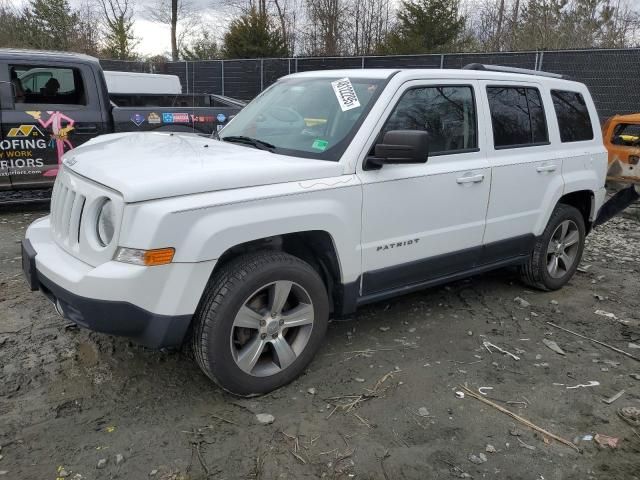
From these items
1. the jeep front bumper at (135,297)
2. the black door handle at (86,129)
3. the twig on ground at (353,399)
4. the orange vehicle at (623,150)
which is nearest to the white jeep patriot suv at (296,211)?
the jeep front bumper at (135,297)

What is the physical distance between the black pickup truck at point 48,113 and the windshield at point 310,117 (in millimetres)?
3675

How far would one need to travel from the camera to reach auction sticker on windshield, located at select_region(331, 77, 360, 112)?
3.60 m

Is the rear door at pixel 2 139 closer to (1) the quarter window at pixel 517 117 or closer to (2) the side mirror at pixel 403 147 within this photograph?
(2) the side mirror at pixel 403 147

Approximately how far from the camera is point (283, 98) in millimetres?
4117

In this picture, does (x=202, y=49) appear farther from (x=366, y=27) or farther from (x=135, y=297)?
(x=135, y=297)

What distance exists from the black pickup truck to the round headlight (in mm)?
4673

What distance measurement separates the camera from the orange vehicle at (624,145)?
7.96m

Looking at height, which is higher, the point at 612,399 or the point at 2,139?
the point at 2,139

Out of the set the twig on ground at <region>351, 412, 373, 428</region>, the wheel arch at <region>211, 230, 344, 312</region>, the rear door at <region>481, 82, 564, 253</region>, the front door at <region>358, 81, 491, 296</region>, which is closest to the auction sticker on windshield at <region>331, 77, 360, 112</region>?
the front door at <region>358, 81, 491, 296</region>

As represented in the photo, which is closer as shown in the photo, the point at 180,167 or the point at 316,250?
the point at 180,167

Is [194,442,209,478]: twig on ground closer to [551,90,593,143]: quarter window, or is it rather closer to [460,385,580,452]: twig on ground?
[460,385,580,452]: twig on ground

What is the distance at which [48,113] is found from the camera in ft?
22.5

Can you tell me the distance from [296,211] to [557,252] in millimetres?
3081

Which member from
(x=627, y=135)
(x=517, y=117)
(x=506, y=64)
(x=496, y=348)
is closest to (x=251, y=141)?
(x=517, y=117)
